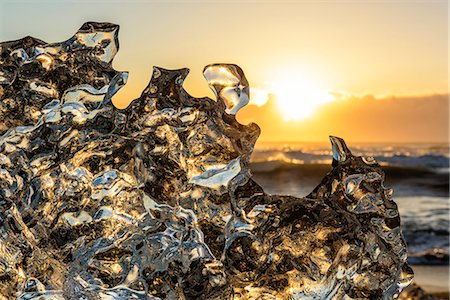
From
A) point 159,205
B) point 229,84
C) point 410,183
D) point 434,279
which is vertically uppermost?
point 229,84

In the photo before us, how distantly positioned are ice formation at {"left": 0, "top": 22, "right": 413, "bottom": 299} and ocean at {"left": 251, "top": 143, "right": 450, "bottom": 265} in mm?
7221

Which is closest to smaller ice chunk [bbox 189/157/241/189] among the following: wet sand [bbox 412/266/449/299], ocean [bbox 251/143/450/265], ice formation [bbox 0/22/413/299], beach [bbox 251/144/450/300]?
ice formation [bbox 0/22/413/299]

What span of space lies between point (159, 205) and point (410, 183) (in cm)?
1559

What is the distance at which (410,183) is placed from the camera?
1596 cm

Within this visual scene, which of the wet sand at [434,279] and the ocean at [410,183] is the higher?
the wet sand at [434,279]

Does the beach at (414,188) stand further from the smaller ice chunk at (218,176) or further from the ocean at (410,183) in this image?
the smaller ice chunk at (218,176)

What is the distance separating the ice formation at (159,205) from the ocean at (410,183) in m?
7.22

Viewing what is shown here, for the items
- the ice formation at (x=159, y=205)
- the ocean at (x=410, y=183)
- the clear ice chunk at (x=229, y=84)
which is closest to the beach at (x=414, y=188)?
the ocean at (x=410, y=183)

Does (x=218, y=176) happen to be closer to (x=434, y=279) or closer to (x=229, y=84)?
(x=229, y=84)

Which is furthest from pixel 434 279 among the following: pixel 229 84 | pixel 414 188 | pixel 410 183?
pixel 410 183

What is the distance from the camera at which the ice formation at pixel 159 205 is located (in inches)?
40.5

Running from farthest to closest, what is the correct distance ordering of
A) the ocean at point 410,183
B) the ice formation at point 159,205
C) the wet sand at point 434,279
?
the ocean at point 410,183 → the wet sand at point 434,279 → the ice formation at point 159,205

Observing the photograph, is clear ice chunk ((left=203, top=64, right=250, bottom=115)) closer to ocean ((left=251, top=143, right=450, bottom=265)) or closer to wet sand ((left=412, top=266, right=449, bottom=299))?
wet sand ((left=412, top=266, right=449, bottom=299))

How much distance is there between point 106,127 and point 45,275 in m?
0.25
